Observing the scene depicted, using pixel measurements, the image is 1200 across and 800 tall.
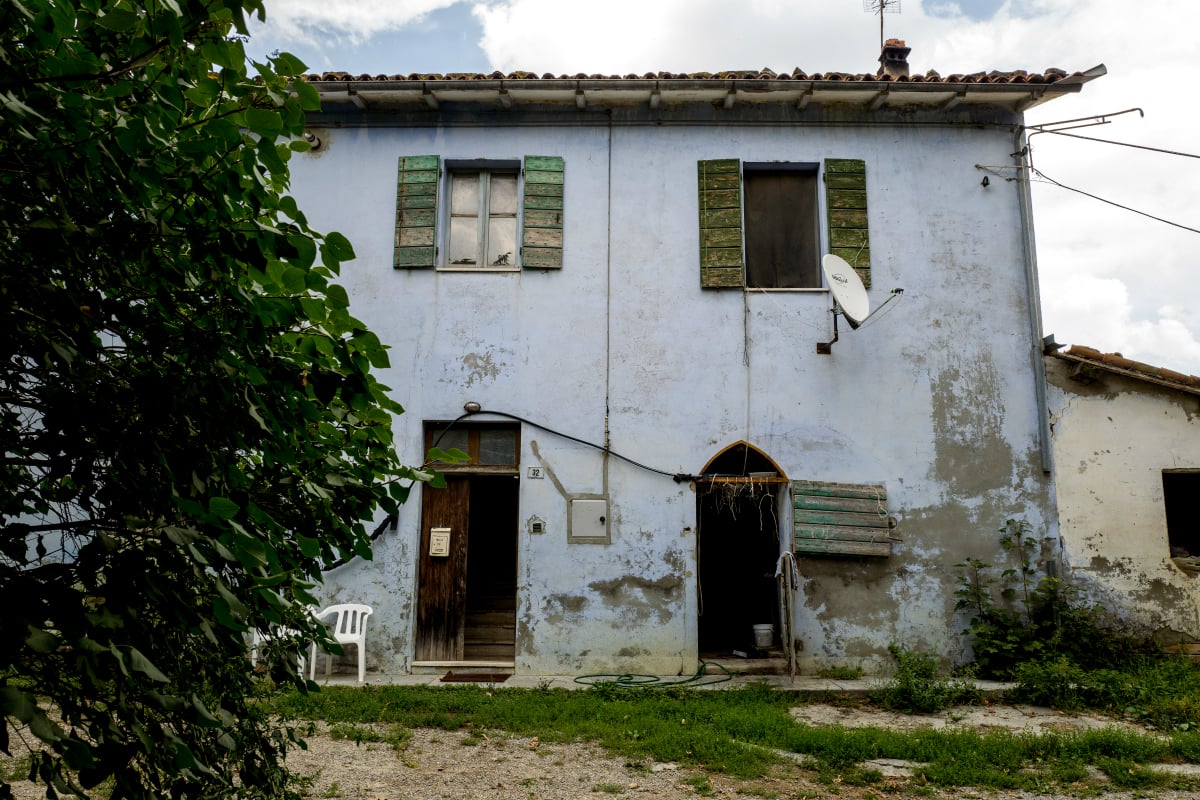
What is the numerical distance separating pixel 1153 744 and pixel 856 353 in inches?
169

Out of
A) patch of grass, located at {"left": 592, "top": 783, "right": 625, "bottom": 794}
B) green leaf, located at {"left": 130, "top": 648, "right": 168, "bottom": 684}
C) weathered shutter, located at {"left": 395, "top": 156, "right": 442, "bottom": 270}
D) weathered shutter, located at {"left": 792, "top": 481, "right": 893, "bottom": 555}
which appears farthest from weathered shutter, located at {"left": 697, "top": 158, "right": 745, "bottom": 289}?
green leaf, located at {"left": 130, "top": 648, "right": 168, "bottom": 684}

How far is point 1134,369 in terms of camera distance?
324 inches

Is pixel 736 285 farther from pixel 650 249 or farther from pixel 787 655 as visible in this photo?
pixel 787 655

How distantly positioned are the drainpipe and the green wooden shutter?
16.5 ft

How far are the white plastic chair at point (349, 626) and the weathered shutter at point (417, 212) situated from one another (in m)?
3.61

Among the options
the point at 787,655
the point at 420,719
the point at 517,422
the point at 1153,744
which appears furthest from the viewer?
the point at 517,422

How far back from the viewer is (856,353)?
28.0 ft

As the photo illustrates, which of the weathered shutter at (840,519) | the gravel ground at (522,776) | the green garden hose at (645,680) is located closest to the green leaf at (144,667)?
the gravel ground at (522,776)

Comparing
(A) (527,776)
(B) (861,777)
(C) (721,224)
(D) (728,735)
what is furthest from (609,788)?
(C) (721,224)

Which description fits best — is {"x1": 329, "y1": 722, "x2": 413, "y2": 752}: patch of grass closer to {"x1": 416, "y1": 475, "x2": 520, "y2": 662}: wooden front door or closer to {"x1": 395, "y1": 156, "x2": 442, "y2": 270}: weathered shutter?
{"x1": 416, "y1": 475, "x2": 520, "y2": 662}: wooden front door

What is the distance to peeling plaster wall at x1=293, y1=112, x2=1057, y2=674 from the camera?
26.7 feet

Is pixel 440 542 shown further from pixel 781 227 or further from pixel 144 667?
pixel 144 667

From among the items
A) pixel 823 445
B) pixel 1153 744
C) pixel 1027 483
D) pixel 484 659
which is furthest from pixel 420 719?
pixel 1027 483

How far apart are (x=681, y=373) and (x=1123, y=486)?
184 inches
